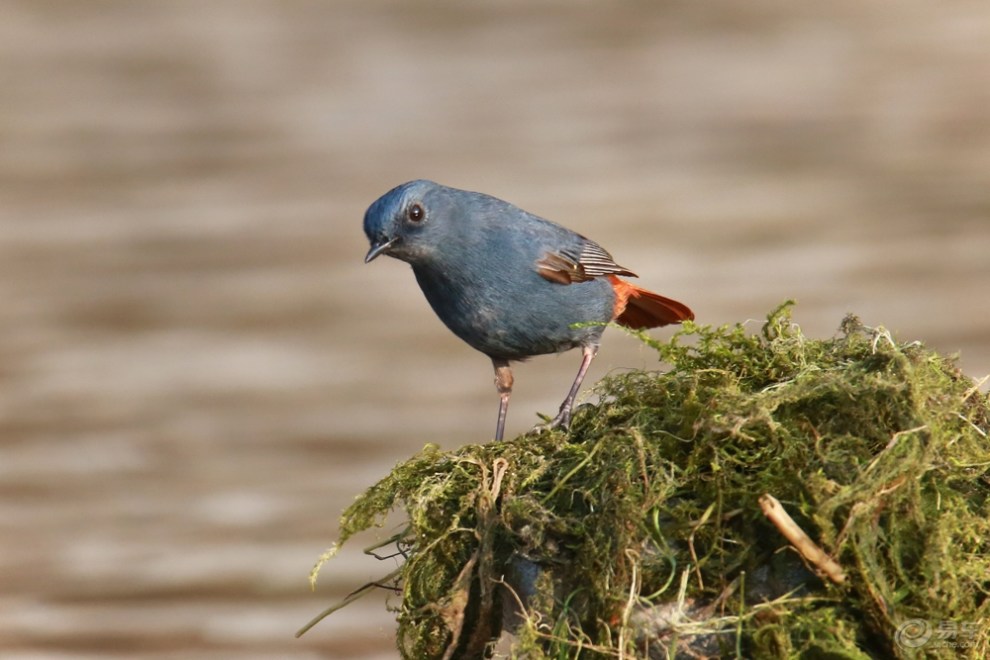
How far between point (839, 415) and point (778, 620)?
58 centimetres

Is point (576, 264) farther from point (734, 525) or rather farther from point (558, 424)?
point (734, 525)

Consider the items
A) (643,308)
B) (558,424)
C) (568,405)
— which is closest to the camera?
(558,424)

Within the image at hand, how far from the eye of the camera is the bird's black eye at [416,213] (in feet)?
15.4

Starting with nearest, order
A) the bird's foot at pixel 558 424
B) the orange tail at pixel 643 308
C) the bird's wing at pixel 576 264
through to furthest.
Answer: the bird's foot at pixel 558 424, the bird's wing at pixel 576 264, the orange tail at pixel 643 308

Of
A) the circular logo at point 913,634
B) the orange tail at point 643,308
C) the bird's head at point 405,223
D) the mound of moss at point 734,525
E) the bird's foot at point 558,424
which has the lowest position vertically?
the circular logo at point 913,634

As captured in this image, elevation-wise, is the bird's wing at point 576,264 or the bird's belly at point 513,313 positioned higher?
the bird's wing at point 576,264

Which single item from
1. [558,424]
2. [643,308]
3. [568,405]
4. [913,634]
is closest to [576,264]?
[643,308]

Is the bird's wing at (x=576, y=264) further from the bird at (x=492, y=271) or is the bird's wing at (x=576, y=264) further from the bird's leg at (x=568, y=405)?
the bird's leg at (x=568, y=405)

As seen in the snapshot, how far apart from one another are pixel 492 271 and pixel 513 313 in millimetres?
187

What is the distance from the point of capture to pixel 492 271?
4789 millimetres

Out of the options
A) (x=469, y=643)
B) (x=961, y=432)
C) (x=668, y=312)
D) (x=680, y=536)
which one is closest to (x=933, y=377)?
(x=961, y=432)

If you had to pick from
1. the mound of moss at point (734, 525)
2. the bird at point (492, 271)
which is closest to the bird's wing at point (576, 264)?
the bird at point (492, 271)

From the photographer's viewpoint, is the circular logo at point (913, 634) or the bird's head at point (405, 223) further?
the bird's head at point (405, 223)

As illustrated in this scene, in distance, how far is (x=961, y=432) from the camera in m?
3.41
